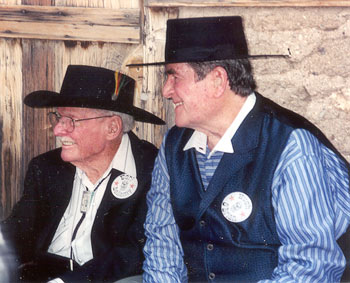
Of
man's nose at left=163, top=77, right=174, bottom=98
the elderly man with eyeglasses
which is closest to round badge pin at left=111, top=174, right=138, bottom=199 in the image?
the elderly man with eyeglasses

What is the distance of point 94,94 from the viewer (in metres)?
3.20

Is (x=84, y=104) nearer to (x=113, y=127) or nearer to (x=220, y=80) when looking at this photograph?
(x=113, y=127)

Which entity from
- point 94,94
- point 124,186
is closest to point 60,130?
point 94,94

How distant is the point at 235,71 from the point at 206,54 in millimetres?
173

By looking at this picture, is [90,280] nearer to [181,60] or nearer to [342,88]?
[181,60]

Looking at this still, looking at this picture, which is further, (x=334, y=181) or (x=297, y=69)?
(x=297, y=69)

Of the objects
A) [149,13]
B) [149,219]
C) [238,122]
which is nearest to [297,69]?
[238,122]

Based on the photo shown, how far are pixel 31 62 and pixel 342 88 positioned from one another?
2.06m

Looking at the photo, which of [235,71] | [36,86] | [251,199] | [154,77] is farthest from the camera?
[36,86]

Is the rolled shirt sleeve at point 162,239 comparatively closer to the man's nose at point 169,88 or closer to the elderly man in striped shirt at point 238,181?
the elderly man in striped shirt at point 238,181

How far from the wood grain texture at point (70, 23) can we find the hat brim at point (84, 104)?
0.51 meters

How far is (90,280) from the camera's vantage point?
9.78 feet

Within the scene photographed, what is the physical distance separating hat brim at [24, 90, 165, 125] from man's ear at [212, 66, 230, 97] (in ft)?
2.33

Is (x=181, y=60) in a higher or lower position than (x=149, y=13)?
lower
